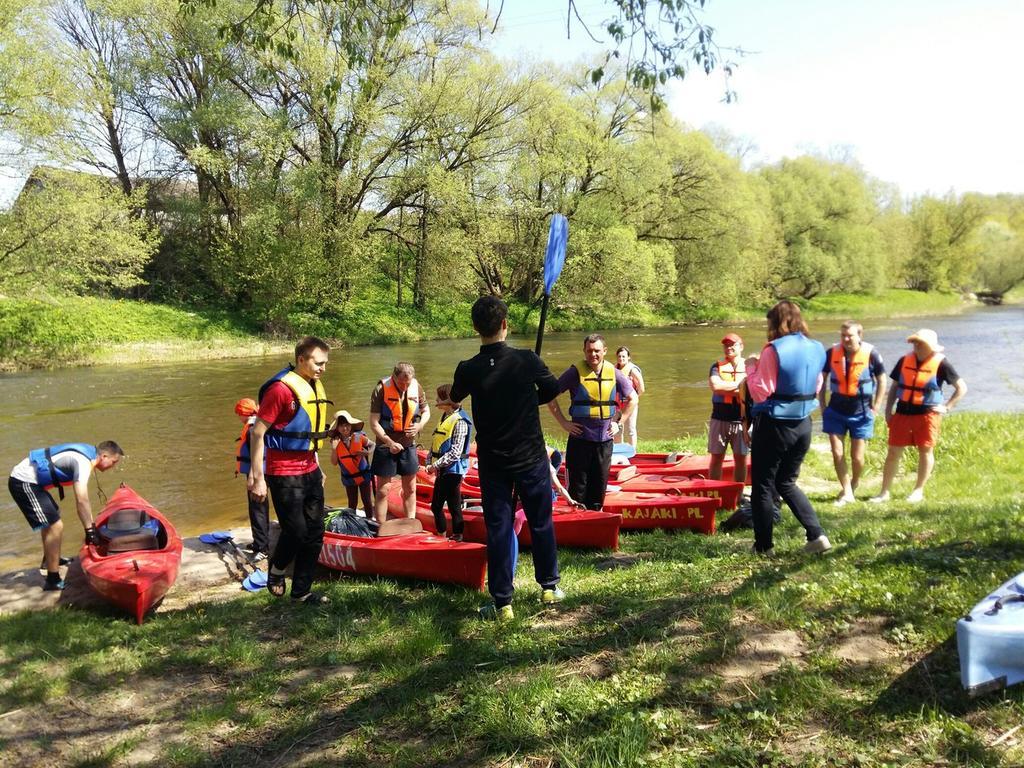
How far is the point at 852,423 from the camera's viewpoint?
6.88 m

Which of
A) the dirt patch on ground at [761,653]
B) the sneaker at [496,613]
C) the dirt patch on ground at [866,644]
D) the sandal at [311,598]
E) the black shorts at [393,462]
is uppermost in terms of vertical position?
the black shorts at [393,462]

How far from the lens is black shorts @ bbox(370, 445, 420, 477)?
21.4ft

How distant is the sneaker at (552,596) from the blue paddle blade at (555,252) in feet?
7.99

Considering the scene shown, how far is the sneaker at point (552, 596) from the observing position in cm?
414

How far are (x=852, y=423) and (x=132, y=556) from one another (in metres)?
6.00

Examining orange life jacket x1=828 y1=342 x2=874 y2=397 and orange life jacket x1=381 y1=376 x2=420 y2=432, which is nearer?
orange life jacket x1=381 y1=376 x2=420 y2=432

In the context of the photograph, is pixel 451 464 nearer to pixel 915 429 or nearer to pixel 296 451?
pixel 296 451

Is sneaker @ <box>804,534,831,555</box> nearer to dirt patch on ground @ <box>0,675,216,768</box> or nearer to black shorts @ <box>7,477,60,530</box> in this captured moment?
dirt patch on ground @ <box>0,675,216,768</box>

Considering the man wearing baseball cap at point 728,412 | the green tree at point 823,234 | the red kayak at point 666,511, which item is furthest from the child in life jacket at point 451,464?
the green tree at point 823,234

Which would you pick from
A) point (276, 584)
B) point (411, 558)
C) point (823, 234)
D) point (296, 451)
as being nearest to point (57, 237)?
point (276, 584)

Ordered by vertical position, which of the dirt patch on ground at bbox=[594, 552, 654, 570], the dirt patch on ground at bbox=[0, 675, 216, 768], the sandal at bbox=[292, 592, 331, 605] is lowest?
the dirt patch on ground at bbox=[0, 675, 216, 768]

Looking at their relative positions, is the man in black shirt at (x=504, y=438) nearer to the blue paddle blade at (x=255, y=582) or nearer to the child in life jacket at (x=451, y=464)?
the child in life jacket at (x=451, y=464)

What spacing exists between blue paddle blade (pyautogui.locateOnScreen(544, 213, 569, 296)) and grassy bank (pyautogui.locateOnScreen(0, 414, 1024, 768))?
2.27m

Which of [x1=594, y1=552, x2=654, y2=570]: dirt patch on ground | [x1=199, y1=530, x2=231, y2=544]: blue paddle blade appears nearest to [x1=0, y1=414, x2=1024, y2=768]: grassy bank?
[x1=594, y1=552, x2=654, y2=570]: dirt patch on ground
